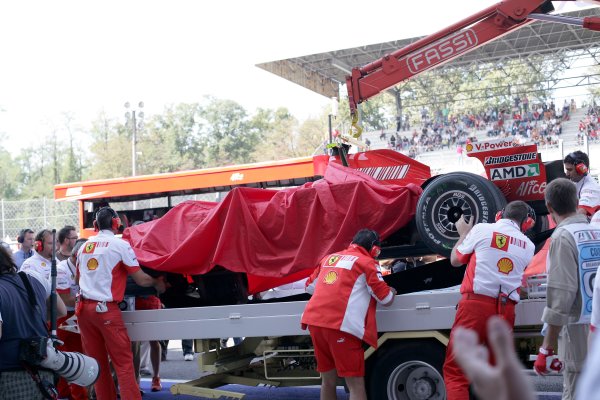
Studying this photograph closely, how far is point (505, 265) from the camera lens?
5930mm

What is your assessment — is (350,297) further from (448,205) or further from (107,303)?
(107,303)

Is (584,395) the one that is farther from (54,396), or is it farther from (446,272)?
(446,272)

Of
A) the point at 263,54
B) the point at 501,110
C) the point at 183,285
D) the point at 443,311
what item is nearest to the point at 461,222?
the point at 443,311

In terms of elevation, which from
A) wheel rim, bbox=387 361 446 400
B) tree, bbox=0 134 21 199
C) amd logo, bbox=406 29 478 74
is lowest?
wheel rim, bbox=387 361 446 400

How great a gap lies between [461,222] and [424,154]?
26329 mm

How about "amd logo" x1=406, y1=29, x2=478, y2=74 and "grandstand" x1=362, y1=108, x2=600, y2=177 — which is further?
"grandstand" x1=362, y1=108, x2=600, y2=177

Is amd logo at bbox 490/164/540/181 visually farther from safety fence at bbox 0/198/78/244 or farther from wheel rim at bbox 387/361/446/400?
safety fence at bbox 0/198/78/244

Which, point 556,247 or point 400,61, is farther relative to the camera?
point 400,61

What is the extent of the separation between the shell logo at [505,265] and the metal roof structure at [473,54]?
2589 cm

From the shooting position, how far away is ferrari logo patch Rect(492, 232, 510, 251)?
5.92 metres

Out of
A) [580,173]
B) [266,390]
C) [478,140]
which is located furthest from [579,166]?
[478,140]

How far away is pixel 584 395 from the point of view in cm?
128

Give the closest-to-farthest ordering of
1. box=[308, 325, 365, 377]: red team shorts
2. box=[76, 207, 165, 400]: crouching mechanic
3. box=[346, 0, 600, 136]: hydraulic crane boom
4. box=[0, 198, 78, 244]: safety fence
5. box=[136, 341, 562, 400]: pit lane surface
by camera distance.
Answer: box=[308, 325, 365, 377]: red team shorts
box=[76, 207, 165, 400]: crouching mechanic
box=[136, 341, 562, 400]: pit lane surface
box=[346, 0, 600, 136]: hydraulic crane boom
box=[0, 198, 78, 244]: safety fence

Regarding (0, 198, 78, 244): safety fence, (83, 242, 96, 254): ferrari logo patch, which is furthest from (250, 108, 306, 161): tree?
(83, 242, 96, 254): ferrari logo patch
